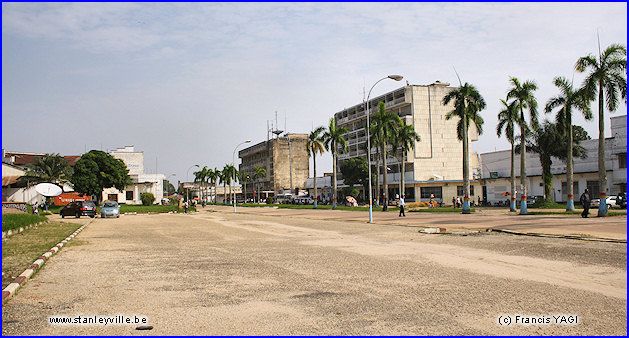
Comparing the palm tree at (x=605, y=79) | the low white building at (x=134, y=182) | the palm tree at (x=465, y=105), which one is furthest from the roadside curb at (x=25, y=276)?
the low white building at (x=134, y=182)

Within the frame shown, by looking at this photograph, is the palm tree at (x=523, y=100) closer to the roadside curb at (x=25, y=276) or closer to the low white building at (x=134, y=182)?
the roadside curb at (x=25, y=276)

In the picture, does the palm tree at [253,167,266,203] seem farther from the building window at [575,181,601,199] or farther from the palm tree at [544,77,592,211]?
the palm tree at [544,77,592,211]

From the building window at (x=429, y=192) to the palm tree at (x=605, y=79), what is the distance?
4860 cm

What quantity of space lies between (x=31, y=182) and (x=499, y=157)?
6522cm

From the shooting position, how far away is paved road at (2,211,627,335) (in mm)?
6363

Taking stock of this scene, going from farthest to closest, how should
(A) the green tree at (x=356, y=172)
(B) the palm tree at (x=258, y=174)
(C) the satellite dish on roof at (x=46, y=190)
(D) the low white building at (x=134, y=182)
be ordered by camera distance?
(B) the palm tree at (x=258, y=174) < (D) the low white building at (x=134, y=182) < (A) the green tree at (x=356, y=172) < (C) the satellite dish on roof at (x=46, y=190)

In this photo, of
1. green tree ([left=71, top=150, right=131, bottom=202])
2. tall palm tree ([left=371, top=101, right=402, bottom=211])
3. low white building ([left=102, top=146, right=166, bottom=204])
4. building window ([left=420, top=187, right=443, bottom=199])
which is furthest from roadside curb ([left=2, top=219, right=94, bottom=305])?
low white building ([left=102, top=146, right=166, bottom=204])

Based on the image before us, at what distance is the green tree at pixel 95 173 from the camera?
70.1 meters

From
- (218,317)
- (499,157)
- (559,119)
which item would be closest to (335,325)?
(218,317)

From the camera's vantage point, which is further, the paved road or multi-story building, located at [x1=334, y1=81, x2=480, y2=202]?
multi-story building, located at [x1=334, y1=81, x2=480, y2=202]

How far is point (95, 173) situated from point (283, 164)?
76.1 metres

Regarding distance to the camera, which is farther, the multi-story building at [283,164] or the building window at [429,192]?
the multi-story building at [283,164]

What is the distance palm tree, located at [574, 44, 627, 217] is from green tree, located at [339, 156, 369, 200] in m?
57.7

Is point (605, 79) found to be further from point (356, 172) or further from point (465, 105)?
point (356, 172)
